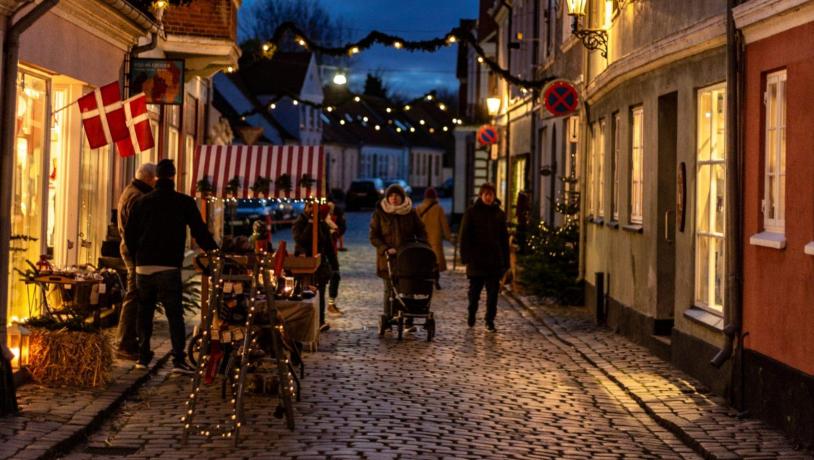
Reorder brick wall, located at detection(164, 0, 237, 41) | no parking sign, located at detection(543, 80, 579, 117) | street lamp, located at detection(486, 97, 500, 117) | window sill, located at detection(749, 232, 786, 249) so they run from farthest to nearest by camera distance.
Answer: street lamp, located at detection(486, 97, 500, 117) < brick wall, located at detection(164, 0, 237, 41) < no parking sign, located at detection(543, 80, 579, 117) < window sill, located at detection(749, 232, 786, 249)

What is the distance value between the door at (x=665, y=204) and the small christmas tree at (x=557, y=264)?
18.7 feet

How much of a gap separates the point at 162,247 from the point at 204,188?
129 inches

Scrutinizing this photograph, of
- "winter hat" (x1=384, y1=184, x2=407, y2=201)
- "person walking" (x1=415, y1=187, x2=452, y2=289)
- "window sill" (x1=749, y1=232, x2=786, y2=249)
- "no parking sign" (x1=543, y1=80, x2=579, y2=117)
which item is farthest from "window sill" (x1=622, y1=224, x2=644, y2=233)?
"person walking" (x1=415, y1=187, x2=452, y2=289)

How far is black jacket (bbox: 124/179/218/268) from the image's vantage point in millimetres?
12445

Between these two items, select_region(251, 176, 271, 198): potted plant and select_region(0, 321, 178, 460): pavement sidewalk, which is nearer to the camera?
select_region(0, 321, 178, 460): pavement sidewalk

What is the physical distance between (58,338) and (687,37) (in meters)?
5.91

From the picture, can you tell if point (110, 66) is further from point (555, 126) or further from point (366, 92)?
point (366, 92)

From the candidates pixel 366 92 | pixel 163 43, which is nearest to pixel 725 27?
pixel 163 43

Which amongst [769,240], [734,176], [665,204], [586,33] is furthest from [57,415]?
[586,33]

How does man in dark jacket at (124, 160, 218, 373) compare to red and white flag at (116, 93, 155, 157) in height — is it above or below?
below

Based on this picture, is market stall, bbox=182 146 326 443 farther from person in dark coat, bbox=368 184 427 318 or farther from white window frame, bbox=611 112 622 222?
white window frame, bbox=611 112 622 222

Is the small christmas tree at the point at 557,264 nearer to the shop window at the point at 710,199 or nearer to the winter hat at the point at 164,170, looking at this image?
the shop window at the point at 710,199

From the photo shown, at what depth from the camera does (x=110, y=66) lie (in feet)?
53.3

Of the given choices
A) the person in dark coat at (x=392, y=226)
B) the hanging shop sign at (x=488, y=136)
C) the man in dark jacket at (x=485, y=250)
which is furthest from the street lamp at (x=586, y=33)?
the hanging shop sign at (x=488, y=136)
